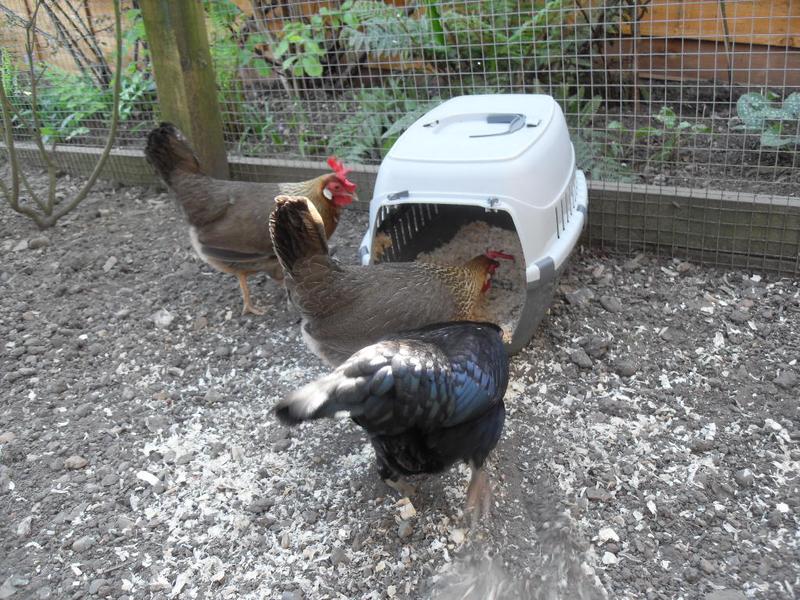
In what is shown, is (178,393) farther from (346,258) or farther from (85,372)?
(346,258)

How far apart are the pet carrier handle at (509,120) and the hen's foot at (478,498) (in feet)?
4.64

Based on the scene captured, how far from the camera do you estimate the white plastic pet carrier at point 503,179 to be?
2555mm

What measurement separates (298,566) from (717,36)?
354 cm

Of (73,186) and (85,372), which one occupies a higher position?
(73,186)

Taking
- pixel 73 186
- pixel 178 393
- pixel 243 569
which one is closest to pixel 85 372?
pixel 178 393

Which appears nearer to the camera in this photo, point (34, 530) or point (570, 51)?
point (34, 530)

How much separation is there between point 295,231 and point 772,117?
8.41 ft

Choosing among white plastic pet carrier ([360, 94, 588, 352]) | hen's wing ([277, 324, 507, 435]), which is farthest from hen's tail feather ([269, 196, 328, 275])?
hen's wing ([277, 324, 507, 435])

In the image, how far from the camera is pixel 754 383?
2654mm

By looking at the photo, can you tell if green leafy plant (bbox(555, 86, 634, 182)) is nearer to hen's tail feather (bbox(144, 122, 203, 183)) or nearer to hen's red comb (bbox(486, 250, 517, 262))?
hen's red comb (bbox(486, 250, 517, 262))

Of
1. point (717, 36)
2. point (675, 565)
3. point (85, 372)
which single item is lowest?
point (675, 565)

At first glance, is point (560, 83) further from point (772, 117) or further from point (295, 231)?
point (295, 231)

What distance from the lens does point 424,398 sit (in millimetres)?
1800

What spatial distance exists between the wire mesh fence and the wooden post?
1.01 ft
